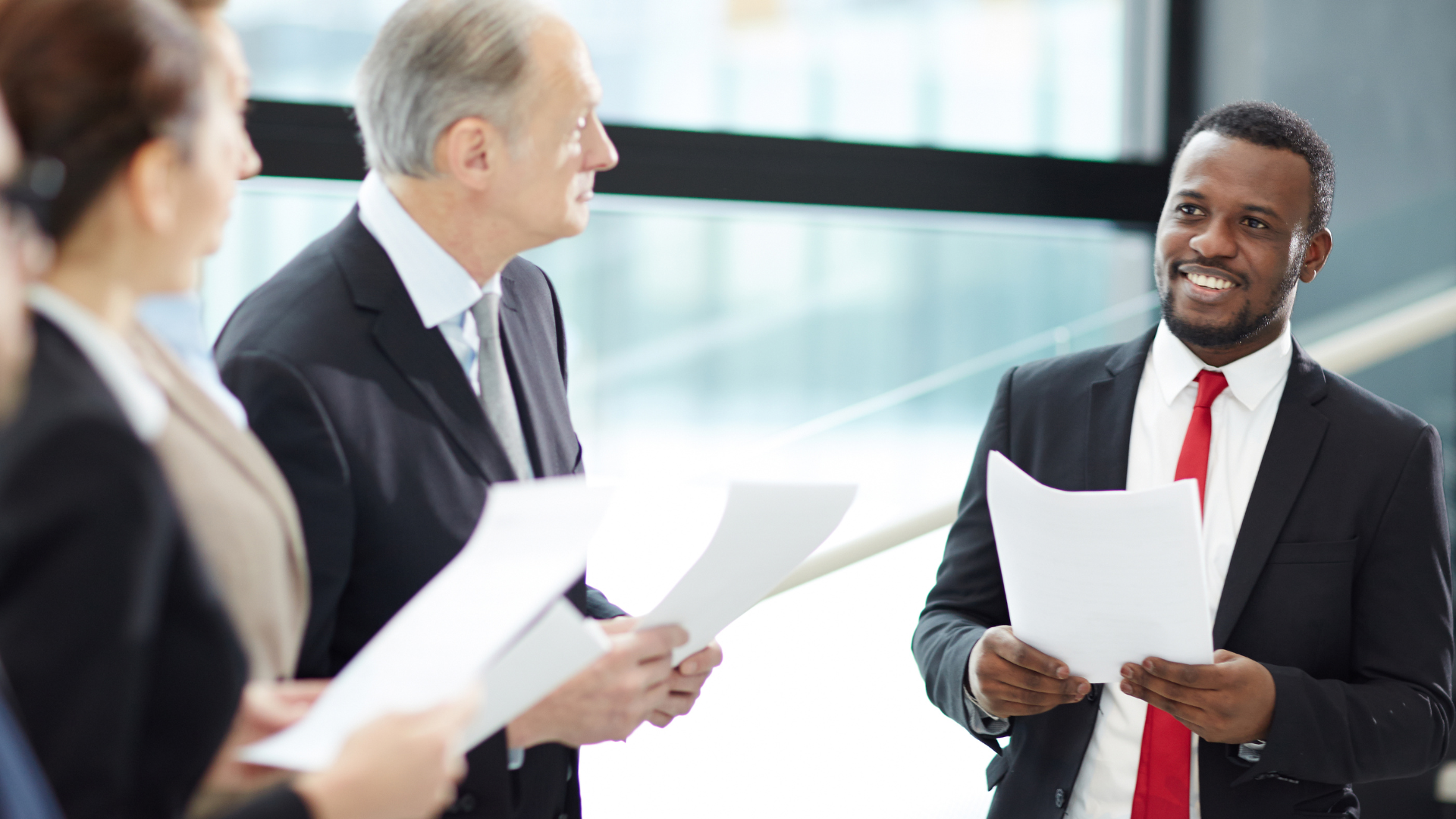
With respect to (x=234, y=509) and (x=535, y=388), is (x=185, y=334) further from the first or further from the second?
(x=535, y=388)

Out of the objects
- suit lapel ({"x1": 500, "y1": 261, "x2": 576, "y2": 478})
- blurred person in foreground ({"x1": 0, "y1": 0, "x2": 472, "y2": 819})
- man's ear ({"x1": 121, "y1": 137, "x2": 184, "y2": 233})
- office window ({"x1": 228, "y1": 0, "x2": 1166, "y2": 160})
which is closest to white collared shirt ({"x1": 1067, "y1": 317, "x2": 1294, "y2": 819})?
suit lapel ({"x1": 500, "y1": 261, "x2": 576, "y2": 478})

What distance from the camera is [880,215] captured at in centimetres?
322

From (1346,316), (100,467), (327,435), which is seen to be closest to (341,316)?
(327,435)

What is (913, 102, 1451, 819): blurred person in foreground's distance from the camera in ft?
4.56

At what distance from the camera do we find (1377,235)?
3.27 metres

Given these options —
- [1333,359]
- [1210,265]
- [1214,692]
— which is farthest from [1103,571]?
[1333,359]

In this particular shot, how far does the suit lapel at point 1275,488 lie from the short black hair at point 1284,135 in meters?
0.25

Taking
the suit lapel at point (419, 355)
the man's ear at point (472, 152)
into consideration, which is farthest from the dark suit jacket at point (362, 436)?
the man's ear at point (472, 152)

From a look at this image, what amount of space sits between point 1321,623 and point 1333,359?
95 centimetres

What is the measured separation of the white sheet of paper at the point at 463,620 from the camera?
2.61 ft

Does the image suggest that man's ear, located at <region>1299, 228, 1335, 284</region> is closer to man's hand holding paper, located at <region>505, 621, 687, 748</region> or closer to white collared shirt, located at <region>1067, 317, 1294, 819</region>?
white collared shirt, located at <region>1067, 317, 1294, 819</region>

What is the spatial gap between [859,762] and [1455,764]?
142 centimetres

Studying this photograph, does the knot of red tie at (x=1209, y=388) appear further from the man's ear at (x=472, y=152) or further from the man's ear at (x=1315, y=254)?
the man's ear at (x=472, y=152)

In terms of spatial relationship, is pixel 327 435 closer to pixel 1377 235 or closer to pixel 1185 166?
pixel 1185 166
